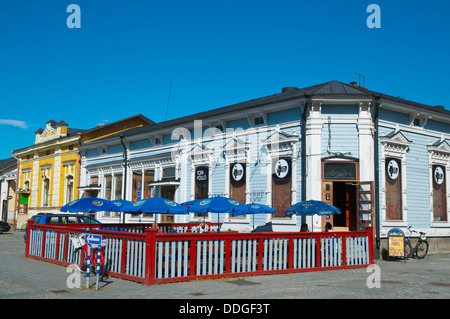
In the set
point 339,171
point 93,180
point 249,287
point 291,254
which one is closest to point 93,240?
point 249,287

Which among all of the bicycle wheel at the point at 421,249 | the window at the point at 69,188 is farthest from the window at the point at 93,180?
the bicycle wheel at the point at 421,249

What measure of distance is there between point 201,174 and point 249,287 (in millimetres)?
12457

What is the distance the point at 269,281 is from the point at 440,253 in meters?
11.7

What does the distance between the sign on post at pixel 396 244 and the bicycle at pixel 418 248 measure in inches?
37.7

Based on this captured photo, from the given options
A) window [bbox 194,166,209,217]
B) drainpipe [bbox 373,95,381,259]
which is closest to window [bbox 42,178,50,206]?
window [bbox 194,166,209,217]

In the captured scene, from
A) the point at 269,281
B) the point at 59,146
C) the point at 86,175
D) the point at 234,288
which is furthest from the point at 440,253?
the point at 59,146

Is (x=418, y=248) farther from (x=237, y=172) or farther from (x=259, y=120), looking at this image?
(x=259, y=120)

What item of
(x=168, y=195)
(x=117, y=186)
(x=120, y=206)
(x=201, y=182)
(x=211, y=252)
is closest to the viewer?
(x=211, y=252)

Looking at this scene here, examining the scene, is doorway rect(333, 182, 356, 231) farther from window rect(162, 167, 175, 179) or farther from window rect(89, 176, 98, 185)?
window rect(89, 176, 98, 185)

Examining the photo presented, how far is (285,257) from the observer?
12898 mm

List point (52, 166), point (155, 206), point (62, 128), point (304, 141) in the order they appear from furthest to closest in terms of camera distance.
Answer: point (62, 128) < point (52, 166) < point (304, 141) < point (155, 206)

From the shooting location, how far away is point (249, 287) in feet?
34.1

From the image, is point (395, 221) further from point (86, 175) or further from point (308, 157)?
point (86, 175)

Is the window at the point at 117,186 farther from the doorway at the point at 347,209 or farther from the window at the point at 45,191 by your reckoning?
the doorway at the point at 347,209
